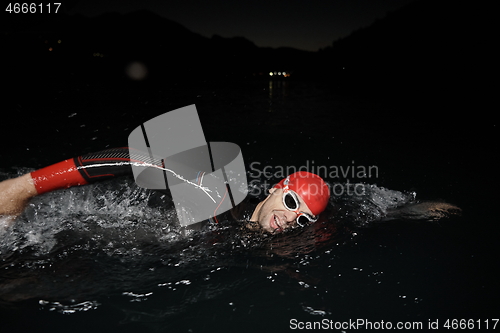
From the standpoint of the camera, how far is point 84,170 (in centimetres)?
344

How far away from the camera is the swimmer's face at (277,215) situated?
3.95 metres

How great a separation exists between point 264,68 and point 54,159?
95416mm

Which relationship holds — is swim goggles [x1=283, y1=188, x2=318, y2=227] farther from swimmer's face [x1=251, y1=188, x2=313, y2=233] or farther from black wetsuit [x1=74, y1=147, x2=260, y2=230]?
black wetsuit [x1=74, y1=147, x2=260, y2=230]

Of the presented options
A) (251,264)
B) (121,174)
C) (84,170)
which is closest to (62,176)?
(84,170)

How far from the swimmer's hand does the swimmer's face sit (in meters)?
2.59

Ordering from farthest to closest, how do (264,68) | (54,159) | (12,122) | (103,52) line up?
(264,68) < (103,52) < (12,122) < (54,159)

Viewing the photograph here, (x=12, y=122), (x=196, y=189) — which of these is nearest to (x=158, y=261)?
(x=196, y=189)

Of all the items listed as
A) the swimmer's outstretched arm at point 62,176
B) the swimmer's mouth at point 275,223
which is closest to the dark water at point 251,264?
the swimmer's mouth at point 275,223

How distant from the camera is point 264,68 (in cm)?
9794

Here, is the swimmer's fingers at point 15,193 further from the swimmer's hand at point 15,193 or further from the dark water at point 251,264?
the dark water at point 251,264

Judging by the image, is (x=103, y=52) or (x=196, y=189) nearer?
(x=196, y=189)

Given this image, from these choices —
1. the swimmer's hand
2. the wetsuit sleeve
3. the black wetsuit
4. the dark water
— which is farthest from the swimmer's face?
the swimmer's hand

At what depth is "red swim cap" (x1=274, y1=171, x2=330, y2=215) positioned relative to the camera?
3.95 meters

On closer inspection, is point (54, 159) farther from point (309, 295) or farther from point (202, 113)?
point (202, 113)
